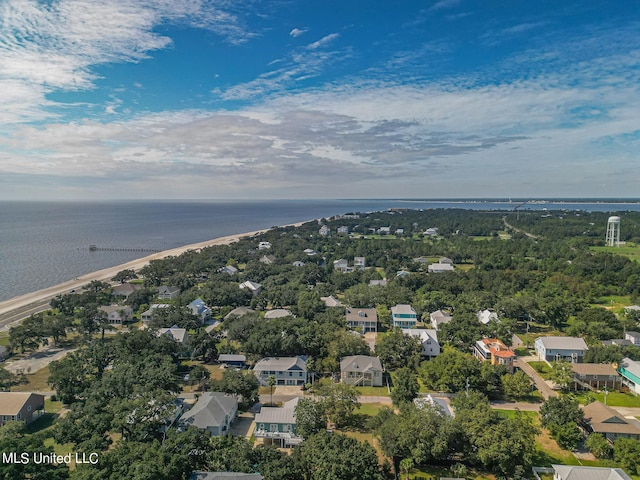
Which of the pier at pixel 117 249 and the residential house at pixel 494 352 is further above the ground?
the pier at pixel 117 249

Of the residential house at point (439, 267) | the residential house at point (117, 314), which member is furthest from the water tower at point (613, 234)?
the residential house at point (117, 314)

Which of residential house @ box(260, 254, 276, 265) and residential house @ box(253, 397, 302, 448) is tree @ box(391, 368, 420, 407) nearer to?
residential house @ box(253, 397, 302, 448)

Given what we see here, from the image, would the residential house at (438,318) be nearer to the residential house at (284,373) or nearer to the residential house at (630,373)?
the residential house at (630,373)

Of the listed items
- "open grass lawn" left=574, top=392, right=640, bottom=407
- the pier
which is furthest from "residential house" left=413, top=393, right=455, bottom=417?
the pier

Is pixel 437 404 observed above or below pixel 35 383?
above

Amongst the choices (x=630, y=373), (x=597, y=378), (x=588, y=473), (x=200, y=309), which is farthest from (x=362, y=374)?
(x=200, y=309)

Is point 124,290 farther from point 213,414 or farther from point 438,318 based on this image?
point 438,318

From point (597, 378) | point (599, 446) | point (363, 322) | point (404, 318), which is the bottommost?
point (597, 378)
